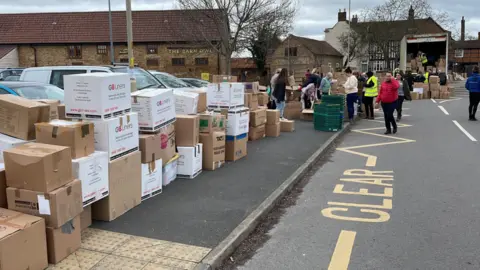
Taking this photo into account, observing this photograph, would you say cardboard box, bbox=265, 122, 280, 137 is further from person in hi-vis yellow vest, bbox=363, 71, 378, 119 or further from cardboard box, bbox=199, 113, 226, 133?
person in hi-vis yellow vest, bbox=363, 71, 378, 119

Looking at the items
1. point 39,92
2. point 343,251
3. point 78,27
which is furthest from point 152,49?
point 343,251

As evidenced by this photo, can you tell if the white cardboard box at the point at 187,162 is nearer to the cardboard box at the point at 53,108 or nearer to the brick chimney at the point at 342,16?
the cardboard box at the point at 53,108

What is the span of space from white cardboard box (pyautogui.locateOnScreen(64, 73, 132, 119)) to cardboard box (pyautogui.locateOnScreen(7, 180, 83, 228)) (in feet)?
4.21

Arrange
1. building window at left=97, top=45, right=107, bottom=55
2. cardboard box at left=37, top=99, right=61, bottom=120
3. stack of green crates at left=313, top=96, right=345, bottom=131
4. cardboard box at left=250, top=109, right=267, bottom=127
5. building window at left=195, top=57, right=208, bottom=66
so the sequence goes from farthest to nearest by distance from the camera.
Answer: building window at left=97, top=45, right=107, bottom=55 < building window at left=195, top=57, right=208, bottom=66 < stack of green crates at left=313, top=96, right=345, bottom=131 < cardboard box at left=250, top=109, right=267, bottom=127 < cardboard box at left=37, top=99, right=61, bottom=120

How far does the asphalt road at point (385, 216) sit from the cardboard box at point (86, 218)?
191cm

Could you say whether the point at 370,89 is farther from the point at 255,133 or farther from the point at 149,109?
the point at 149,109

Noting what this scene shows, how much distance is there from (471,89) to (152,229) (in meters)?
14.5

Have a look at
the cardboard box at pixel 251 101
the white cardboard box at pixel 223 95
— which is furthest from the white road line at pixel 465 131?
the white cardboard box at pixel 223 95

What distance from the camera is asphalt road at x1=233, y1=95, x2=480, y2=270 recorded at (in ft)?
15.1

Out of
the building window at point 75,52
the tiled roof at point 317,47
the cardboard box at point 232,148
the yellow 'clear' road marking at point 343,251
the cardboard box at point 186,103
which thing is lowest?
the yellow 'clear' road marking at point 343,251

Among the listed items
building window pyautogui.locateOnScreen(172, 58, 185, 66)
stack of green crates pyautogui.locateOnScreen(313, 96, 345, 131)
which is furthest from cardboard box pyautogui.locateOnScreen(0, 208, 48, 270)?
building window pyautogui.locateOnScreen(172, 58, 185, 66)

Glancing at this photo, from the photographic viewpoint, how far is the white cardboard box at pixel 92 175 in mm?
4711

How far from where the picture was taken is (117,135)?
17.6ft

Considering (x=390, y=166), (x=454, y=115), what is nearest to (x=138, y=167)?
(x=390, y=166)
